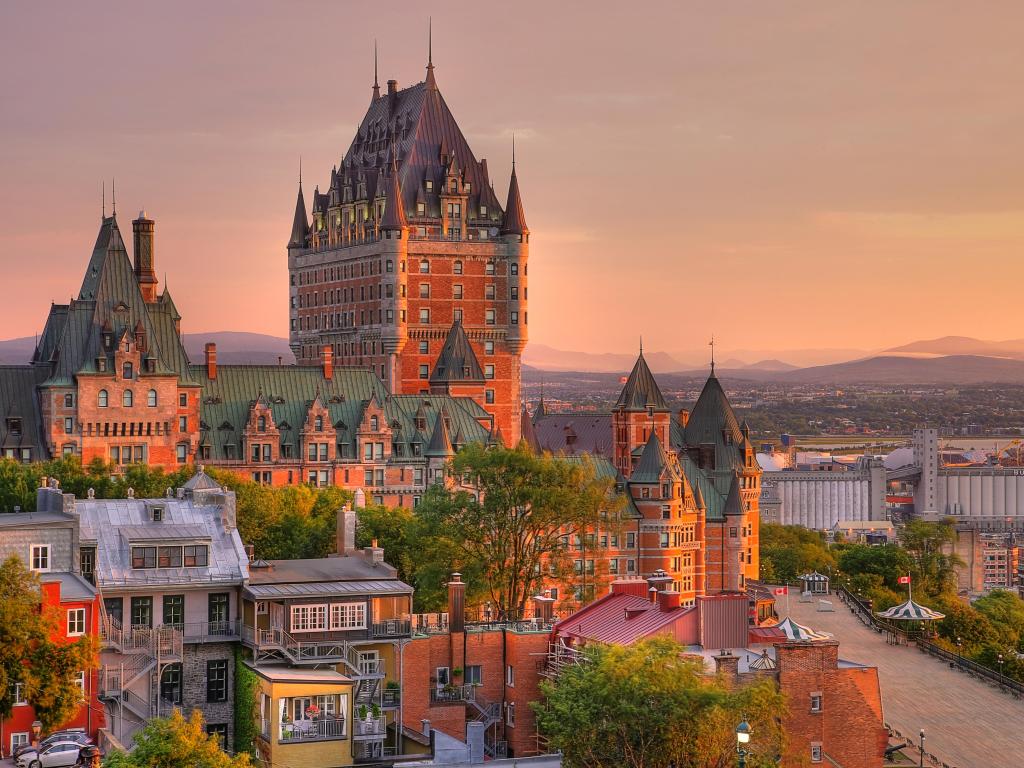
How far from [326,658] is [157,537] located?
937 centimetres

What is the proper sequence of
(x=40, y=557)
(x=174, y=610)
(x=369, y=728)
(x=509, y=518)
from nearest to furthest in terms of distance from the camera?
(x=369, y=728) → (x=40, y=557) → (x=174, y=610) → (x=509, y=518)

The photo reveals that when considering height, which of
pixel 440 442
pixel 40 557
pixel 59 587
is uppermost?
pixel 440 442

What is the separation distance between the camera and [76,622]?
81.1 metres

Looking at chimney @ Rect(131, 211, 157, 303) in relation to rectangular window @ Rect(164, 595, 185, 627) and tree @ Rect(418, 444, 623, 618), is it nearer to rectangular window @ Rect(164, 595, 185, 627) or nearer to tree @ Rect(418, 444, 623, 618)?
tree @ Rect(418, 444, 623, 618)

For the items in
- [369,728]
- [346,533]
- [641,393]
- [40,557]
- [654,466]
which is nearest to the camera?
[369,728]

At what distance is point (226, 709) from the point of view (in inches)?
3337

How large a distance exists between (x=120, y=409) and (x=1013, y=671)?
73.1 meters

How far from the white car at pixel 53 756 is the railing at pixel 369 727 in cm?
1186

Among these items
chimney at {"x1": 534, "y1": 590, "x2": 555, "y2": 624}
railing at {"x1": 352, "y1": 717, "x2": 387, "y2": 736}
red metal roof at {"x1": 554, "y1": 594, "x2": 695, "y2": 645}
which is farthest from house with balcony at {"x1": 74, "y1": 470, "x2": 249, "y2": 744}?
chimney at {"x1": 534, "y1": 590, "x2": 555, "y2": 624}

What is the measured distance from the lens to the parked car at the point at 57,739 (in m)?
74.3

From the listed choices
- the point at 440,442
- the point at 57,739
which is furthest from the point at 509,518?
the point at 57,739

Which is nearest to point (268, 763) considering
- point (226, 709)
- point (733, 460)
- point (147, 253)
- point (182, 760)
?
point (226, 709)

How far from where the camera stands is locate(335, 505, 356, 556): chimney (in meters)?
104

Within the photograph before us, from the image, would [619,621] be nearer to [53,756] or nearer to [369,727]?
[369,727]
